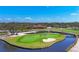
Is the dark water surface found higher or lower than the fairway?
lower

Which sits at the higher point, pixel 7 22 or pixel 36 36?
pixel 7 22

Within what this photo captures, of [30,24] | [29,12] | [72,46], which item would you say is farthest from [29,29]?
[72,46]

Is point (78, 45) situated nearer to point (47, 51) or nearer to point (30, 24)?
point (47, 51)

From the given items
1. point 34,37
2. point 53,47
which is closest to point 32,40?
point 34,37

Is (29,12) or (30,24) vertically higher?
(29,12)

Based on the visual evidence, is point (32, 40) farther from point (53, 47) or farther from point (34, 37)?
point (53, 47)

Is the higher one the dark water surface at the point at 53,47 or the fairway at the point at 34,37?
the fairway at the point at 34,37
